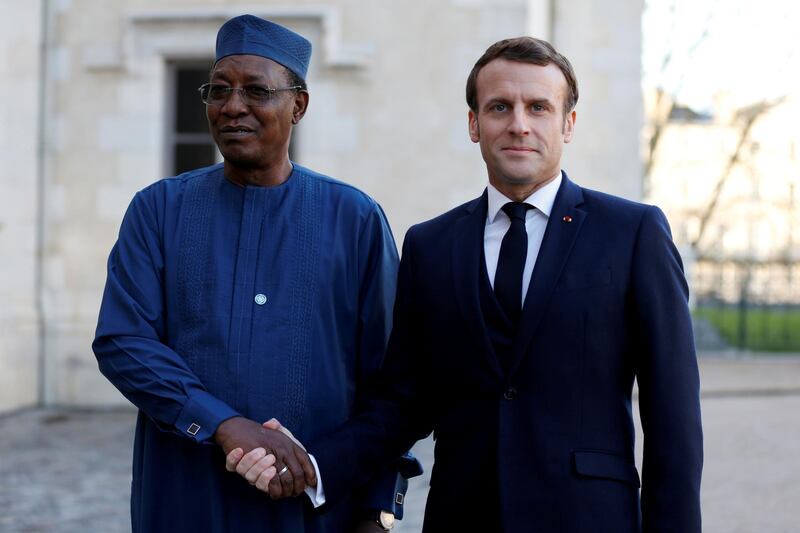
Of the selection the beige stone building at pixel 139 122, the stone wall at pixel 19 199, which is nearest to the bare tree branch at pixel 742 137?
the beige stone building at pixel 139 122

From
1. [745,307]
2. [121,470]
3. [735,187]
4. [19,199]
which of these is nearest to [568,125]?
[121,470]

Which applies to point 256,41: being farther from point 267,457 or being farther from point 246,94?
point 267,457

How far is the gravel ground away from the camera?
5.39m

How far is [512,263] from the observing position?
2354 millimetres

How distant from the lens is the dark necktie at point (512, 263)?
7.63ft

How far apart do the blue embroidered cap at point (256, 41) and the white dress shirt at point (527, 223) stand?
69 centimetres

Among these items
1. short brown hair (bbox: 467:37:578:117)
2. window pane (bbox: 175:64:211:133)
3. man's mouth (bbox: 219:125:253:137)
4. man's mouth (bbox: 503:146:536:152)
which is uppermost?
window pane (bbox: 175:64:211:133)

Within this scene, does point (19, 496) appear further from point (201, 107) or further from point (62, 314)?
point (201, 107)

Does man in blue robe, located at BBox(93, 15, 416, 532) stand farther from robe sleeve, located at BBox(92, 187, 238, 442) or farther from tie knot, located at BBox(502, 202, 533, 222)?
tie knot, located at BBox(502, 202, 533, 222)

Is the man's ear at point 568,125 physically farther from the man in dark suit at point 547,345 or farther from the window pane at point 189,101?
the window pane at point 189,101

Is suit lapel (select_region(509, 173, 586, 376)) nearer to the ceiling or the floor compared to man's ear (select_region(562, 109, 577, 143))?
nearer to the floor

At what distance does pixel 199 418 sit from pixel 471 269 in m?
0.75

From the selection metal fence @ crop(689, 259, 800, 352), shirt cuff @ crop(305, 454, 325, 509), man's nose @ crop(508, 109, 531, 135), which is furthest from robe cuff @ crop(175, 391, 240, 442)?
metal fence @ crop(689, 259, 800, 352)

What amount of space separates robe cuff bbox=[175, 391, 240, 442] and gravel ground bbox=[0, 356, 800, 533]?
9.51ft
